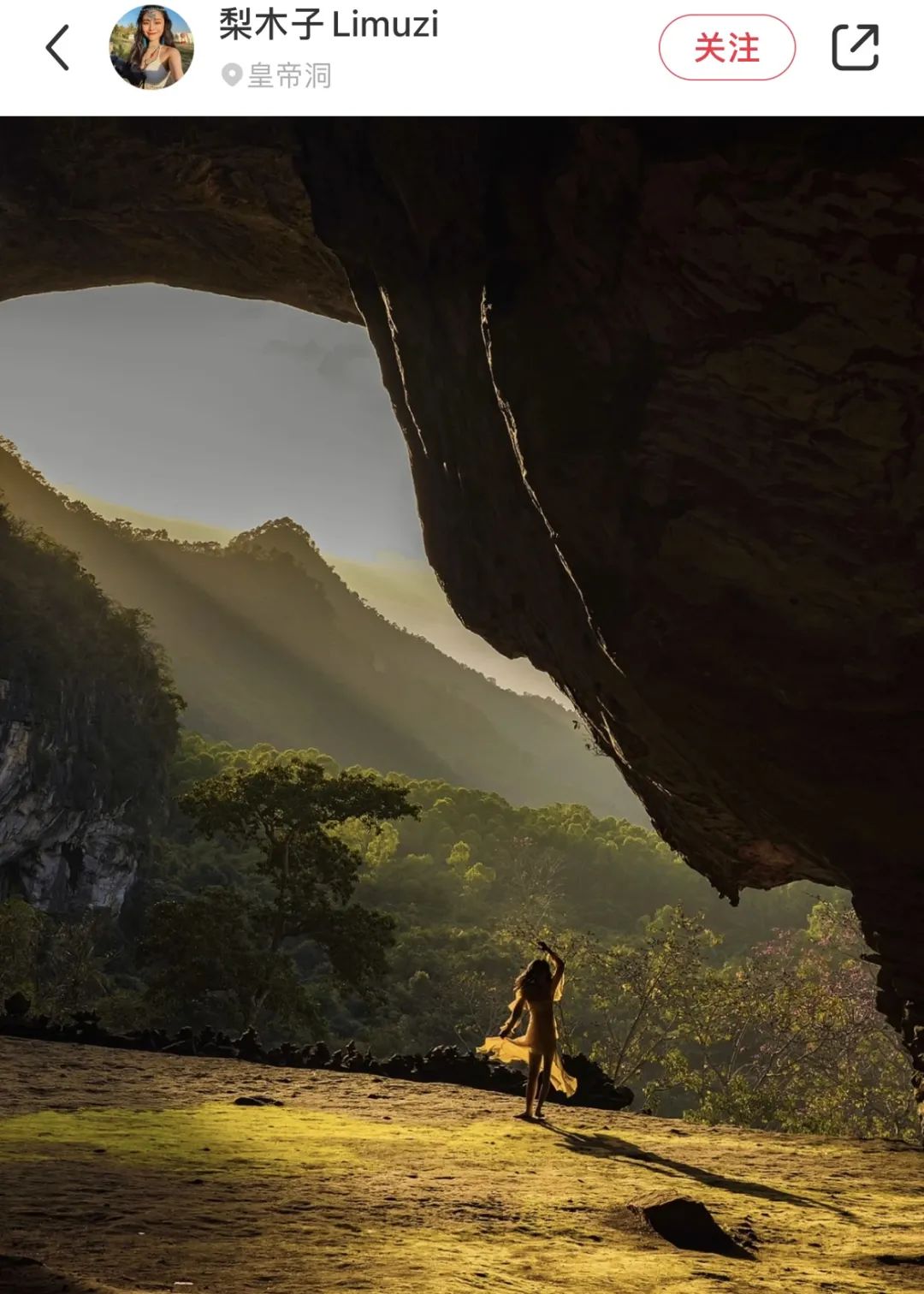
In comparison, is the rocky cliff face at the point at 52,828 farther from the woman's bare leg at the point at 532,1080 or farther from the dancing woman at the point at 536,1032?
the woman's bare leg at the point at 532,1080

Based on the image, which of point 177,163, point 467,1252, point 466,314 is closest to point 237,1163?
point 467,1252

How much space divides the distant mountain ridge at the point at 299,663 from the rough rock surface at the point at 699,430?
205 ft

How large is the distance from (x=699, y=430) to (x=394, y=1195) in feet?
17.8

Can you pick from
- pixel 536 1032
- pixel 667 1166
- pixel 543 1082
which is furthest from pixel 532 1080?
pixel 667 1166
